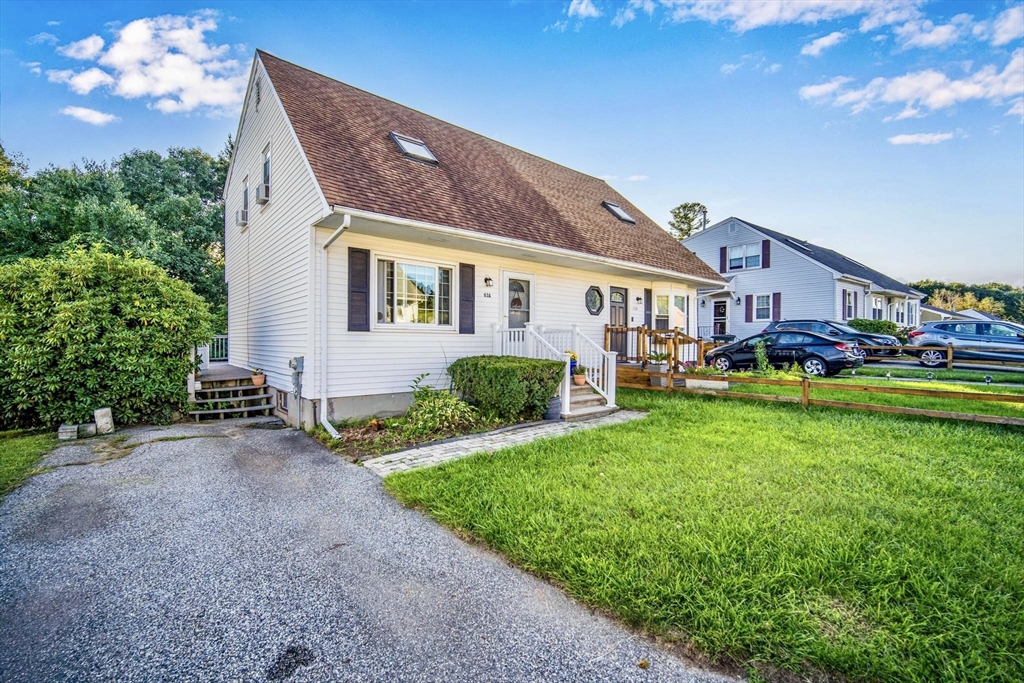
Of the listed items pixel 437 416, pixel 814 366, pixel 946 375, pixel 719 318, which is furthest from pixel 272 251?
pixel 719 318

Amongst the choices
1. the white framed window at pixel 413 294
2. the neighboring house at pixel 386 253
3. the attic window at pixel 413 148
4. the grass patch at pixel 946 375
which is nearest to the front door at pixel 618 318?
the neighboring house at pixel 386 253

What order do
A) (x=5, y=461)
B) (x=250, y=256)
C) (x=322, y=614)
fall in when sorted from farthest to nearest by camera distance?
(x=250, y=256) < (x=5, y=461) < (x=322, y=614)

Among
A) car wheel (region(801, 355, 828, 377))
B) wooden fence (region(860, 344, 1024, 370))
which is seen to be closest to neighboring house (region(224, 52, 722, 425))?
car wheel (region(801, 355, 828, 377))

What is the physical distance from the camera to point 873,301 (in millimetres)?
23297

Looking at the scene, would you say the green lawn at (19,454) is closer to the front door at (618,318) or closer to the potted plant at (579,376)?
the potted plant at (579,376)

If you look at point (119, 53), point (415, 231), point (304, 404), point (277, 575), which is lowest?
point (277, 575)

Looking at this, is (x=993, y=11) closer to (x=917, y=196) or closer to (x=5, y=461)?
(x=917, y=196)

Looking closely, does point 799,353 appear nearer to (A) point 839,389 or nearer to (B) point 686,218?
(A) point 839,389

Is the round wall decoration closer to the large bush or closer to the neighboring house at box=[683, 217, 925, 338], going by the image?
the large bush

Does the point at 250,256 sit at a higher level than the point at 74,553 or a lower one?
higher

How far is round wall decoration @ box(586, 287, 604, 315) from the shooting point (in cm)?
1097

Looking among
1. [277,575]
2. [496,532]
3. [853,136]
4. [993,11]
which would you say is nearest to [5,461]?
[277,575]

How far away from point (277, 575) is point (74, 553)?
5.46 ft

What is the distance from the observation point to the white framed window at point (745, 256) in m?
22.2
